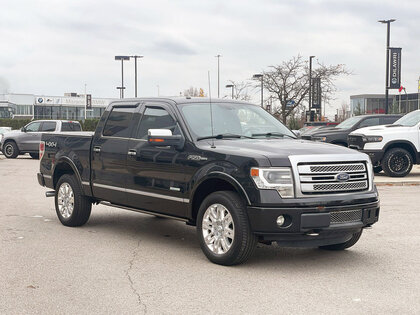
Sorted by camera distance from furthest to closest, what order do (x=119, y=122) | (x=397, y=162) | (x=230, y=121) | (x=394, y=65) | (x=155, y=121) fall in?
(x=394, y=65)
(x=397, y=162)
(x=119, y=122)
(x=155, y=121)
(x=230, y=121)

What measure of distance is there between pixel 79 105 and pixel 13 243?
370 feet

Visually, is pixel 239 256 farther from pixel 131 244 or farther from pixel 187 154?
pixel 131 244

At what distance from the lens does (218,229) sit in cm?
642

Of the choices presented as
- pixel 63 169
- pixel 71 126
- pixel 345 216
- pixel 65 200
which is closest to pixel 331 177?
pixel 345 216

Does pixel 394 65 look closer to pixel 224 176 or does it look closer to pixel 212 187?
pixel 212 187

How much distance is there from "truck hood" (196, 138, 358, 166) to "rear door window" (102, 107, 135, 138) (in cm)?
163

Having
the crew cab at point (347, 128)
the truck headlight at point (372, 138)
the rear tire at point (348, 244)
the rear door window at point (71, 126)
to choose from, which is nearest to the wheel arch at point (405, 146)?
the truck headlight at point (372, 138)

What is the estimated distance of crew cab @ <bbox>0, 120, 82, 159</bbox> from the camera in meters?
27.5

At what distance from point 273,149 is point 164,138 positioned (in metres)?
1.36

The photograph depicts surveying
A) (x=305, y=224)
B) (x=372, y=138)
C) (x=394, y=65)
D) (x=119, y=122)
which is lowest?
A: (x=305, y=224)

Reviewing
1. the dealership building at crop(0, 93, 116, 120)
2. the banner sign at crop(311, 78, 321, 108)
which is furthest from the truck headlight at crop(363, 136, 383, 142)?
the dealership building at crop(0, 93, 116, 120)

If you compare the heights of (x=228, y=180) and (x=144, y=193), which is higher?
(x=228, y=180)

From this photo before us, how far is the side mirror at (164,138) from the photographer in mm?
6941

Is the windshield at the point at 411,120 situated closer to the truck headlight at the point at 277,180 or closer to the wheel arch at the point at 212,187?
the wheel arch at the point at 212,187
